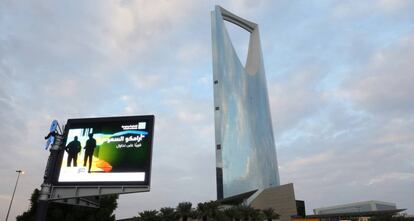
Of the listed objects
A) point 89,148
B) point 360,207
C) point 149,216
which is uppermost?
point 360,207

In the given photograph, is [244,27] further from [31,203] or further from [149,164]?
[149,164]

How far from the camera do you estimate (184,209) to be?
147 ft

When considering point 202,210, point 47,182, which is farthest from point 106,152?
point 202,210

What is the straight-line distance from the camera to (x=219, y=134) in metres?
78.9

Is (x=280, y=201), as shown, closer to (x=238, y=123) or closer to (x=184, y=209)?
(x=238, y=123)

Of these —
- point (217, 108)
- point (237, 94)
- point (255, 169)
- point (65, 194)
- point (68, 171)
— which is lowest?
point (65, 194)

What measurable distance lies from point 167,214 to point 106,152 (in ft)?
76.3

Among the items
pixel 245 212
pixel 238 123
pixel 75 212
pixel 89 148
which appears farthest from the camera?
pixel 238 123

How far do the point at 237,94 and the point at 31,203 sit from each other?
195 ft

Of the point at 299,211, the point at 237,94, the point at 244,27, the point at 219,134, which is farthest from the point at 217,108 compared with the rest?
the point at 244,27

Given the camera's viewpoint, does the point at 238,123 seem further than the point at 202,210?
Yes

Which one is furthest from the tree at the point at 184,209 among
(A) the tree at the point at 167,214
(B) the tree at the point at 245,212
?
(B) the tree at the point at 245,212

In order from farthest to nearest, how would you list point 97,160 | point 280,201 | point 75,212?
point 280,201 < point 75,212 < point 97,160

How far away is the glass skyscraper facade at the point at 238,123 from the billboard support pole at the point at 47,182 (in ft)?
182
